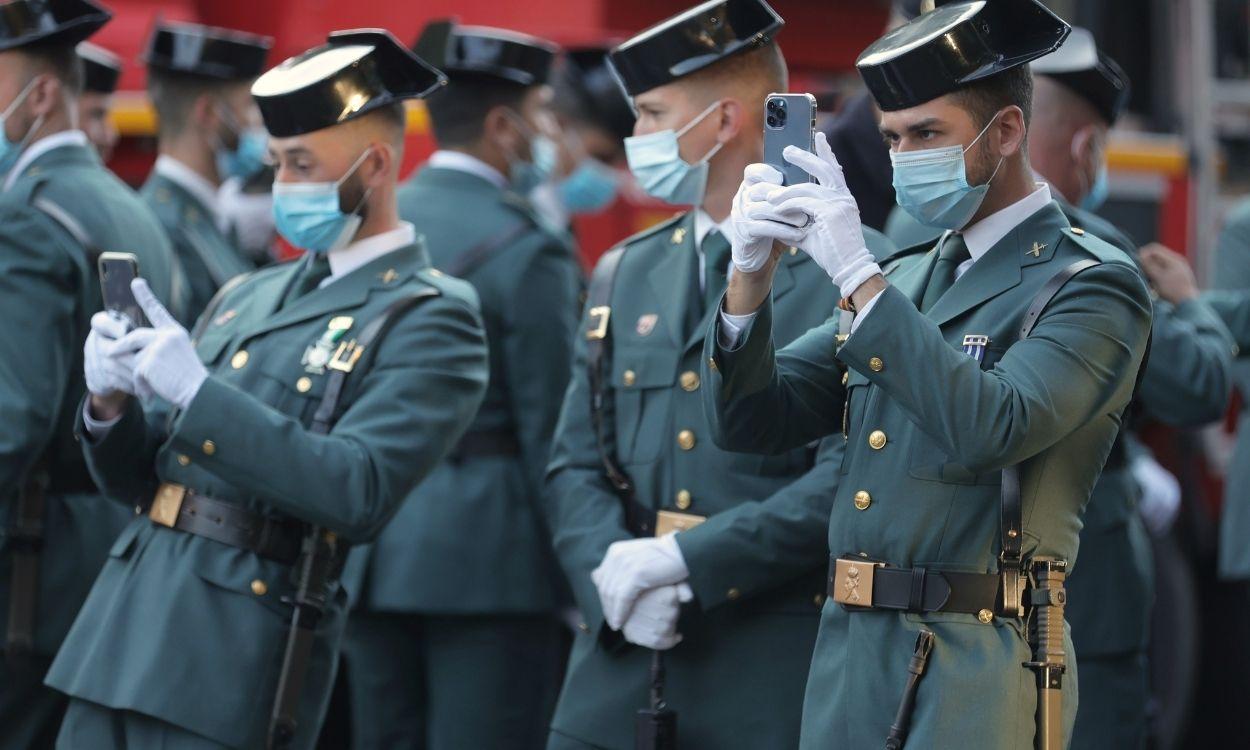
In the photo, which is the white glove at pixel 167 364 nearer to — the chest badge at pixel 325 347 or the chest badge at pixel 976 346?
the chest badge at pixel 325 347

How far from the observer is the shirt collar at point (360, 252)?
3.88 m

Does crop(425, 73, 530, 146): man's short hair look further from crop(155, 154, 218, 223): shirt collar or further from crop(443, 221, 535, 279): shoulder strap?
crop(155, 154, 218, 223): shirt collar

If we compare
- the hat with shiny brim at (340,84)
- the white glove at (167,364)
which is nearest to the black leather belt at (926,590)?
the white glove at (167,364)

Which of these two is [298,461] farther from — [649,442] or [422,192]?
[422,192]

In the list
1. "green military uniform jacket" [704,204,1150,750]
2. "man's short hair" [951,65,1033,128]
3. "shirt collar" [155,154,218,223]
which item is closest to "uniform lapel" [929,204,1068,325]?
"green military uniform jacket" [704,204,1150,750]

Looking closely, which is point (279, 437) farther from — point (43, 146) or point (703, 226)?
point (43, 146)

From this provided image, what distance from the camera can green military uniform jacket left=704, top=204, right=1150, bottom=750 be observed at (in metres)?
2.69

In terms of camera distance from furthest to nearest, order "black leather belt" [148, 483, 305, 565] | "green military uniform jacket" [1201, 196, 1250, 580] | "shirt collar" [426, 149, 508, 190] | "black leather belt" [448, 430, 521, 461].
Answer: "shirt collar" [426, 149, 508, 190] → "green military uniform jacket" [1201, 196, 1250, 580] → "black leather belt" [448, 430, 521, 461] → "black leather belt" [148, 483, 305, 565]

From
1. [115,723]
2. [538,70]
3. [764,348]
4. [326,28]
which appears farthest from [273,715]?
[326,28]

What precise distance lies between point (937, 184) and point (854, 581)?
24.5 inches

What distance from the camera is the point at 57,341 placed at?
13.4 feet

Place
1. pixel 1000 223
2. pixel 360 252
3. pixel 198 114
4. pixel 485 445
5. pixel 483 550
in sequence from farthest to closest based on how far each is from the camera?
pixel 198 114, pixel 485 445, pixel 483 550, pixel 360 252, pixel 1000 223

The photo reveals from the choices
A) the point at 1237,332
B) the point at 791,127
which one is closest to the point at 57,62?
the point at 791,127

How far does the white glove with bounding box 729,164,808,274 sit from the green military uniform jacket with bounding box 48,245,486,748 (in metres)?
1.01
